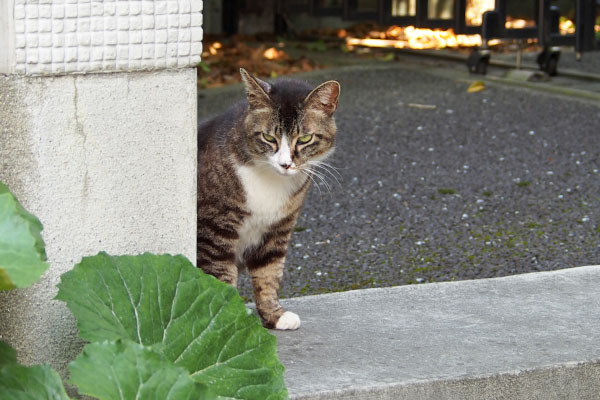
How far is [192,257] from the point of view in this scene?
88.0 inches

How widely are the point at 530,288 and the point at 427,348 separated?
0.61 metres

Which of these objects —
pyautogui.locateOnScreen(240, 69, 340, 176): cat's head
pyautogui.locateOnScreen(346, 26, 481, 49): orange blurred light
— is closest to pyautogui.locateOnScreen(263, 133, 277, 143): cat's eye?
pyautogui.locateOnScreen(240, 69, 340, 176): cat's head

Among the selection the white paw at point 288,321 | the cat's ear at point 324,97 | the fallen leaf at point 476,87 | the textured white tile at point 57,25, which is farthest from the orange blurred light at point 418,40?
the textured white tile at point 57,25

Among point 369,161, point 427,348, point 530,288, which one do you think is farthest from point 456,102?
point 427,348

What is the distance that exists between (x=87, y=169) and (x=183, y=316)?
39cm

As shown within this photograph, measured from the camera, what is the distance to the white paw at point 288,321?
2596mm

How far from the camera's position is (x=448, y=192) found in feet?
15.5

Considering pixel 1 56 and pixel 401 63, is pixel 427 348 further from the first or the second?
pixel 401 63

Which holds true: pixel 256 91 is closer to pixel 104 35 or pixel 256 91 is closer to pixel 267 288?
pixel 267 288

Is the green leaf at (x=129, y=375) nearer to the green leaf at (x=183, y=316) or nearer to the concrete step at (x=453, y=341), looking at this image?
the green leaf at (x=183, y=316)

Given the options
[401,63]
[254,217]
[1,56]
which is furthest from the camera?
[401,63]

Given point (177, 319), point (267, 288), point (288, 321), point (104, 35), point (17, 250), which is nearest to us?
point (17, 250)

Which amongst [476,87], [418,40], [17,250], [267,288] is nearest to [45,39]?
[17,250]

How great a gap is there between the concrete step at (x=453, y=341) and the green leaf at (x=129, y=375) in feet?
1.71
